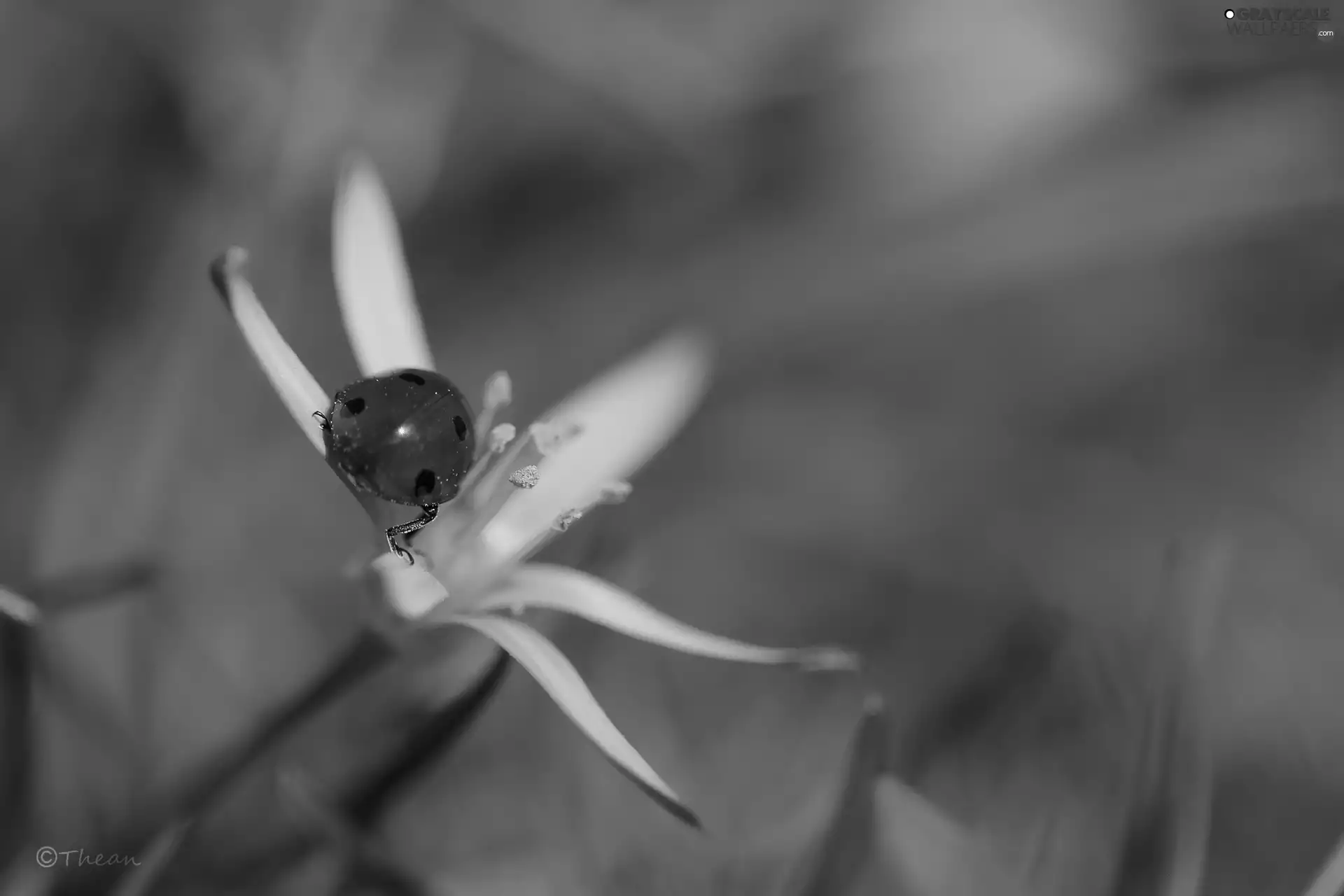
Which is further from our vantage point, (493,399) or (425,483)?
(493,399)

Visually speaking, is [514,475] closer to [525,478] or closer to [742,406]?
[525,478]

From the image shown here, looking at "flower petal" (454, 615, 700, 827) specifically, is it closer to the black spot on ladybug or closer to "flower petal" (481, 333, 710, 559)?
the black spot on ladybug

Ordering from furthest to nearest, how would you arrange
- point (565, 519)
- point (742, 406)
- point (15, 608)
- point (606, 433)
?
point (742, 406) < point (606, 433) < point (565, 519) < point (15, 608)

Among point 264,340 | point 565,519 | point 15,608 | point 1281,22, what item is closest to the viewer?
point 15,608

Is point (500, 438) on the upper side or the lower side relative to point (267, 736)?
upper

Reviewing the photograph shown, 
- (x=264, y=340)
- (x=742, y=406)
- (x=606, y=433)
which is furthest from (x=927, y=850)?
(x=742, y=406)

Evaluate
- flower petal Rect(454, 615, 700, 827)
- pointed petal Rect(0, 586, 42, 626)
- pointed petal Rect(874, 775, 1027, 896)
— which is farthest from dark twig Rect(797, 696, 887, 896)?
pointed petal Rect(0, 586, 42, 626)
